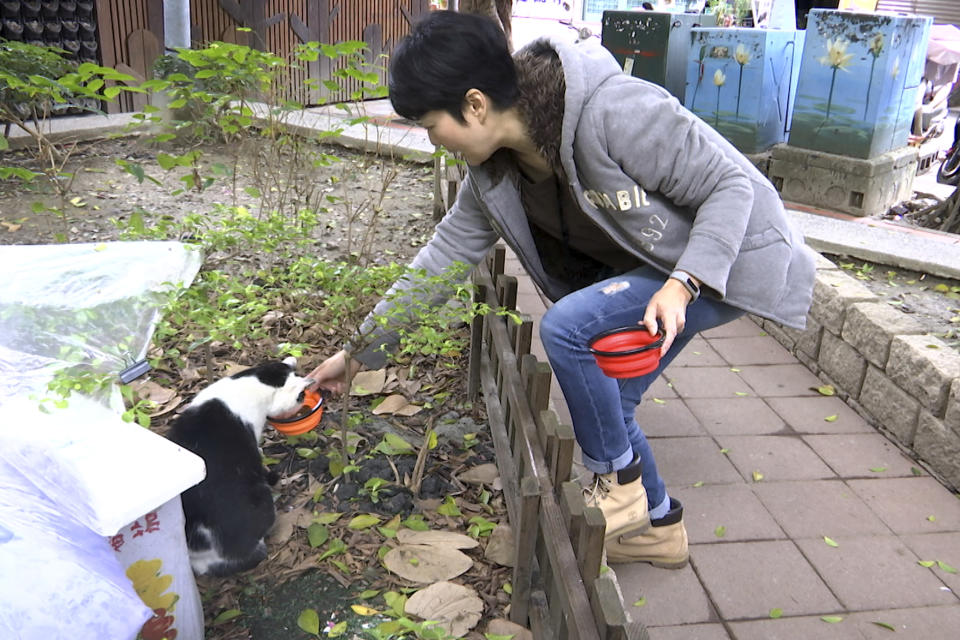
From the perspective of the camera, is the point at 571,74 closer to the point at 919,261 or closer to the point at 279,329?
the point at 279,329

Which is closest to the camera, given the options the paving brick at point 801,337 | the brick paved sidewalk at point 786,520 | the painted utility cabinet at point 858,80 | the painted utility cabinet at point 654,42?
the brick paved sidewalk at point 786,520

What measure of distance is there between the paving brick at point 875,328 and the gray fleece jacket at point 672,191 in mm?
1493

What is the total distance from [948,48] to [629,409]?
1170 cm

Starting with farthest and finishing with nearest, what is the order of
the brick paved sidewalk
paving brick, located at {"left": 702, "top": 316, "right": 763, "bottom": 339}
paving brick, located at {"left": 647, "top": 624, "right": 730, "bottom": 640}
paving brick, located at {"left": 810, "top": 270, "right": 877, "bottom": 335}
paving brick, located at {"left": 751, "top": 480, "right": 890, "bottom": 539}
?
paving brick, located at {"left": 702, "top": 316, "right": 763, "bottom": 339} → paving brick, located at {"left": 810, "top": 270, "right": 877, "bottom": 335} → paving brick, located at {"left": 751, "top": 480, "right": 890, "bottom": 539} → the brick paved sidewalk → paving brick, located at {"left": 647, "top": 624, "right": 730, "bottom": 640}

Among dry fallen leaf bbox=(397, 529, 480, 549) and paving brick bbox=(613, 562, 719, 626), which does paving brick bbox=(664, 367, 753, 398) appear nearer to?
paving brick bbox=(613, 562, 719, 626)

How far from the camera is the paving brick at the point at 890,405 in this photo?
10.8 feet

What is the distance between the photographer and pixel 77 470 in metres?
1.66

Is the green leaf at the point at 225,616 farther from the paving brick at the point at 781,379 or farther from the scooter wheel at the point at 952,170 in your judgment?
the scooter wheel at the point at 952,170

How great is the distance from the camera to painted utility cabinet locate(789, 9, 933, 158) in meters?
5.75

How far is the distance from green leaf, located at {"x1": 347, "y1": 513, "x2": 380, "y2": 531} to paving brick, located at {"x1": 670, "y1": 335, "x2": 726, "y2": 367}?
196 cm

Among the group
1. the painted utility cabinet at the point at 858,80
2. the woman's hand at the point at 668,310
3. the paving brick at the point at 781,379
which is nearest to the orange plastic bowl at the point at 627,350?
the woman's hand at the point at 668,310

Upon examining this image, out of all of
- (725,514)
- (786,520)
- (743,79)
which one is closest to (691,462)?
(725,514)

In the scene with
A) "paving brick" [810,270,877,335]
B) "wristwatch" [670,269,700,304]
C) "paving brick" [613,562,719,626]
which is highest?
"wristwatch" [670,269,700,304]

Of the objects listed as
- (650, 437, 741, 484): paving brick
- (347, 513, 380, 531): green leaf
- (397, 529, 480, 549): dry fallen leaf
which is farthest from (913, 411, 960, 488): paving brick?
(347, 513, 380, 531): green leaf
